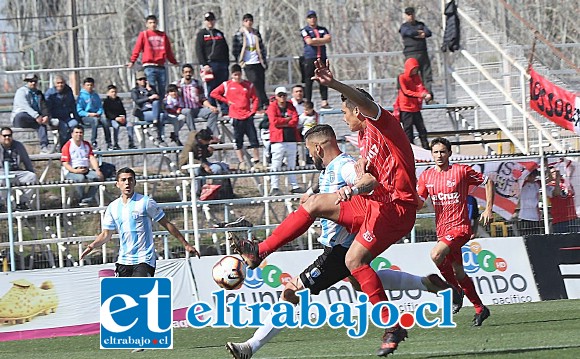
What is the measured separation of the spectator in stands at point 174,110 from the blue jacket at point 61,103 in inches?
67.7

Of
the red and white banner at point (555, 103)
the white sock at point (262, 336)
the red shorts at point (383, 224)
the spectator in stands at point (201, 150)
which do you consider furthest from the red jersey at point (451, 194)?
the red and white banner at point (555, 103)

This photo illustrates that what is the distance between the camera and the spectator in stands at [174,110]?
68.5 feet

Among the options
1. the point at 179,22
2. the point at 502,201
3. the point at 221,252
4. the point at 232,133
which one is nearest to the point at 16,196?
the point at 221,252

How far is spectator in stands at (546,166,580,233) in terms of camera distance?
15891 mm

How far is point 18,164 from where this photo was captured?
1811 centimetres

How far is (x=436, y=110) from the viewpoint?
23.8 meters

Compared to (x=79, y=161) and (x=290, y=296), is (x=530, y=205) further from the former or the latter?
(x=290, y=296)

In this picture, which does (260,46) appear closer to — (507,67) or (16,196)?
(507,67)

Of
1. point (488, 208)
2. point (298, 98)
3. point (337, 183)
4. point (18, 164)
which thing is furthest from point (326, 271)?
point (298, 98)

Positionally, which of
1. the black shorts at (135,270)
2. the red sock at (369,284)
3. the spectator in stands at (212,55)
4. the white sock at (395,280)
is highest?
the spectator in stands at (212,55)

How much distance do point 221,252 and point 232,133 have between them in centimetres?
599

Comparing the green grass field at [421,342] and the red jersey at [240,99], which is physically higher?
the red jersey at [240,99]

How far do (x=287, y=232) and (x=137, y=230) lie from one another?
359cm

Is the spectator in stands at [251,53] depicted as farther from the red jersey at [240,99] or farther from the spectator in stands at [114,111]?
the spectator in stands at [114,111]
